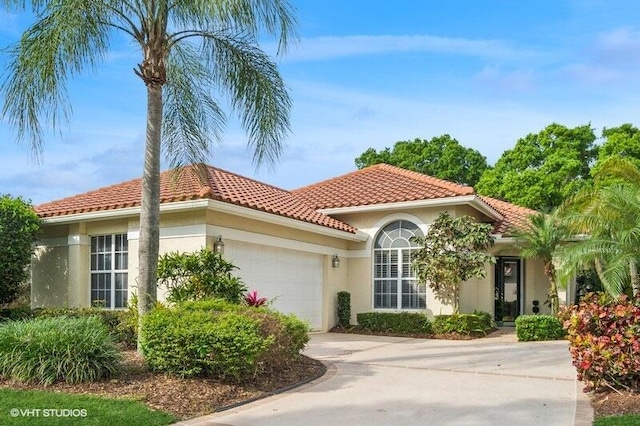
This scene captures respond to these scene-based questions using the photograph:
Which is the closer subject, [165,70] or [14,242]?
[165,70]

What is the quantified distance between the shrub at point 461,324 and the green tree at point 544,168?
19.3 metres

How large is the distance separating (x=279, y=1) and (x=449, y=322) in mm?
10982

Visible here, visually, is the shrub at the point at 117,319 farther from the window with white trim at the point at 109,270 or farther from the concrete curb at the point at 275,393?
the concrete curb at the point at 275,393

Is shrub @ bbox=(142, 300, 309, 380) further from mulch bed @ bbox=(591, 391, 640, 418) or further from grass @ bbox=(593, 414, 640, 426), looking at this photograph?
mulch bed @ bbox=(591, 391, 640, 418)

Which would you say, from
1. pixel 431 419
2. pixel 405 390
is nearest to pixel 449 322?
pixel 405 390

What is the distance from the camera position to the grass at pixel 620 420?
22.9 feet

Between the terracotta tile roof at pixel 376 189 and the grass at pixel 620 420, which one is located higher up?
the terracotta tile roof at pixel 376 189

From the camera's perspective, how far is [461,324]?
17.5 m

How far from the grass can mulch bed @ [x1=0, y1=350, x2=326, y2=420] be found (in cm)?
445

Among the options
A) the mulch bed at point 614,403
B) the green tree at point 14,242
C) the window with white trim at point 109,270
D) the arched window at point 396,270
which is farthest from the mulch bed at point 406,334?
the green tree at point 14,242

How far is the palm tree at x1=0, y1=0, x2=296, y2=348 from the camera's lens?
9.38 meters

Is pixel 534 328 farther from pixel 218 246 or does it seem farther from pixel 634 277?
pixel 218 246

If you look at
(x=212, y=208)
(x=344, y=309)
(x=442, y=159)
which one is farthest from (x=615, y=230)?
(x=442, y=159)

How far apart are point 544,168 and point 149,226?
31.7 m
